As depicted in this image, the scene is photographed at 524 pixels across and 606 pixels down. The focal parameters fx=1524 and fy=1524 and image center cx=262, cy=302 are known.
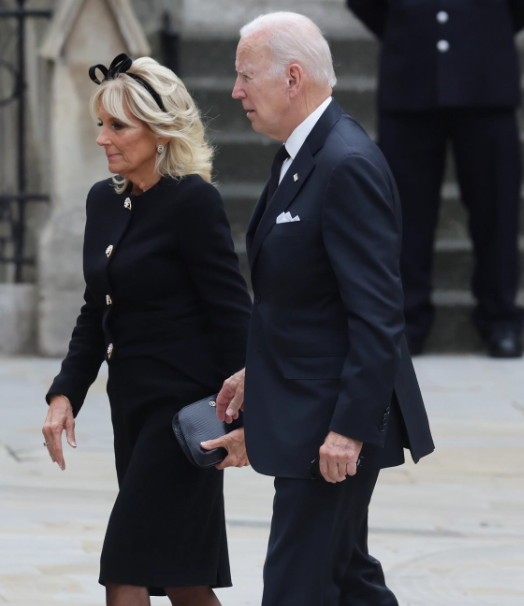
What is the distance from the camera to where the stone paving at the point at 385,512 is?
470cm

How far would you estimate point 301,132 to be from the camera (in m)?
3.45

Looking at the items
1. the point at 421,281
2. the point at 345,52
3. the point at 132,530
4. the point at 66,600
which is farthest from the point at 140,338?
the point at 345,52

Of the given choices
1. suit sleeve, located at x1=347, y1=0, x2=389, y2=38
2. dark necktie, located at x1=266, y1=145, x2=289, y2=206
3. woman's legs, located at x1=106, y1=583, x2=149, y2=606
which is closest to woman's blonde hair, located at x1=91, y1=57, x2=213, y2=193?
dark necktie, located at x1=266, y1=145, x2=289, y2=206

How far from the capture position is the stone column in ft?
27.1

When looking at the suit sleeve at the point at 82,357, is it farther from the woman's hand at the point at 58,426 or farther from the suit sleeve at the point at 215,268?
the suit sleeve at the point at 215,268

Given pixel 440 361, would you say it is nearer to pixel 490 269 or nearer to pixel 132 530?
pixel 490 269

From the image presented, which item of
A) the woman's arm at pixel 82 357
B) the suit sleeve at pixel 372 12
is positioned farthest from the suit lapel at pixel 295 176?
the suit sleeve at pixel 372 12

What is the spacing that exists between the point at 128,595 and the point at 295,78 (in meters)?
1.36

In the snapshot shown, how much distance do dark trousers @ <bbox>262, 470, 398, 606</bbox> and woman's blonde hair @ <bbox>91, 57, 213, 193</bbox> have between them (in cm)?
92

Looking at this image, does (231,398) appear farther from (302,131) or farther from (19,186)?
(19,186)

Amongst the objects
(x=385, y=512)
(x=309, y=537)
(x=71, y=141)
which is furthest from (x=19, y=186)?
(x=309, y=537)

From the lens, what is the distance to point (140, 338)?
3873 mm

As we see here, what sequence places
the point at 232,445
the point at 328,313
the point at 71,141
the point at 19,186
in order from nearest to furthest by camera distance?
1. the point at 328,313
2. the point at 232,445
3. the point at 71,141
4. the point at 19,186

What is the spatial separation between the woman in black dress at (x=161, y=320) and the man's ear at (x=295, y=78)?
0.52 meters
